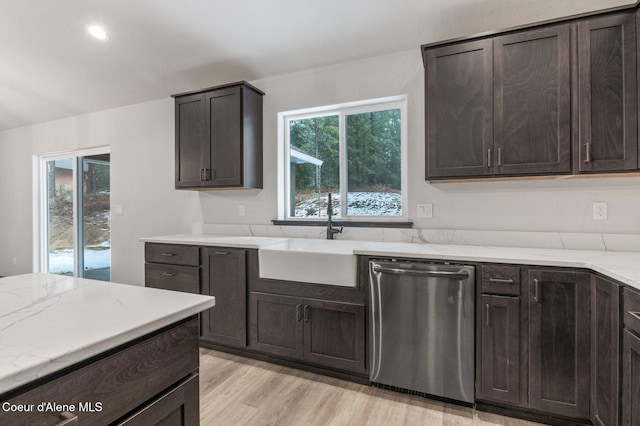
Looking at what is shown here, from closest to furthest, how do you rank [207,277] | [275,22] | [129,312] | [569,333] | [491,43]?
[129,312] < [569,333] < [491,43] < [275,22] < [207,277]

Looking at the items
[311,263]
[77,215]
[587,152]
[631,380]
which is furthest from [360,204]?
[77,215]

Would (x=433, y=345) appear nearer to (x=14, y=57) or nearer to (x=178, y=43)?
(x=178, y=43)

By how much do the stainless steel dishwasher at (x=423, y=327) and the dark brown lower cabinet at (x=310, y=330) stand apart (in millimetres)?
134

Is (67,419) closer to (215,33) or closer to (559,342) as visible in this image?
(559,342)

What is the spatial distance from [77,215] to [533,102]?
5.37 metres

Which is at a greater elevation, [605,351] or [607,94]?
[607,94]

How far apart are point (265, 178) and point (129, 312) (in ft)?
7.98

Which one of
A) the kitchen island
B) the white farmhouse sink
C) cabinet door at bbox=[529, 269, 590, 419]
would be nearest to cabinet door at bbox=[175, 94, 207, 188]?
the white farmhouse sink

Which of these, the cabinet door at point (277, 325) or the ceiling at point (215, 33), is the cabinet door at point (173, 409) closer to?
the cabinet door at point (277, 325)

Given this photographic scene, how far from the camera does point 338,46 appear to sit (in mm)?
2645

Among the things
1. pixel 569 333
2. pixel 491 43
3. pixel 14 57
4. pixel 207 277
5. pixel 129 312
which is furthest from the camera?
pixel 14 57

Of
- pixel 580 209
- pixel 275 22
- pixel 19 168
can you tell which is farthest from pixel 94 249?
pixel 580 209

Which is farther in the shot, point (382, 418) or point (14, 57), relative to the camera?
point (14, 57)

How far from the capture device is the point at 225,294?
101 inches
